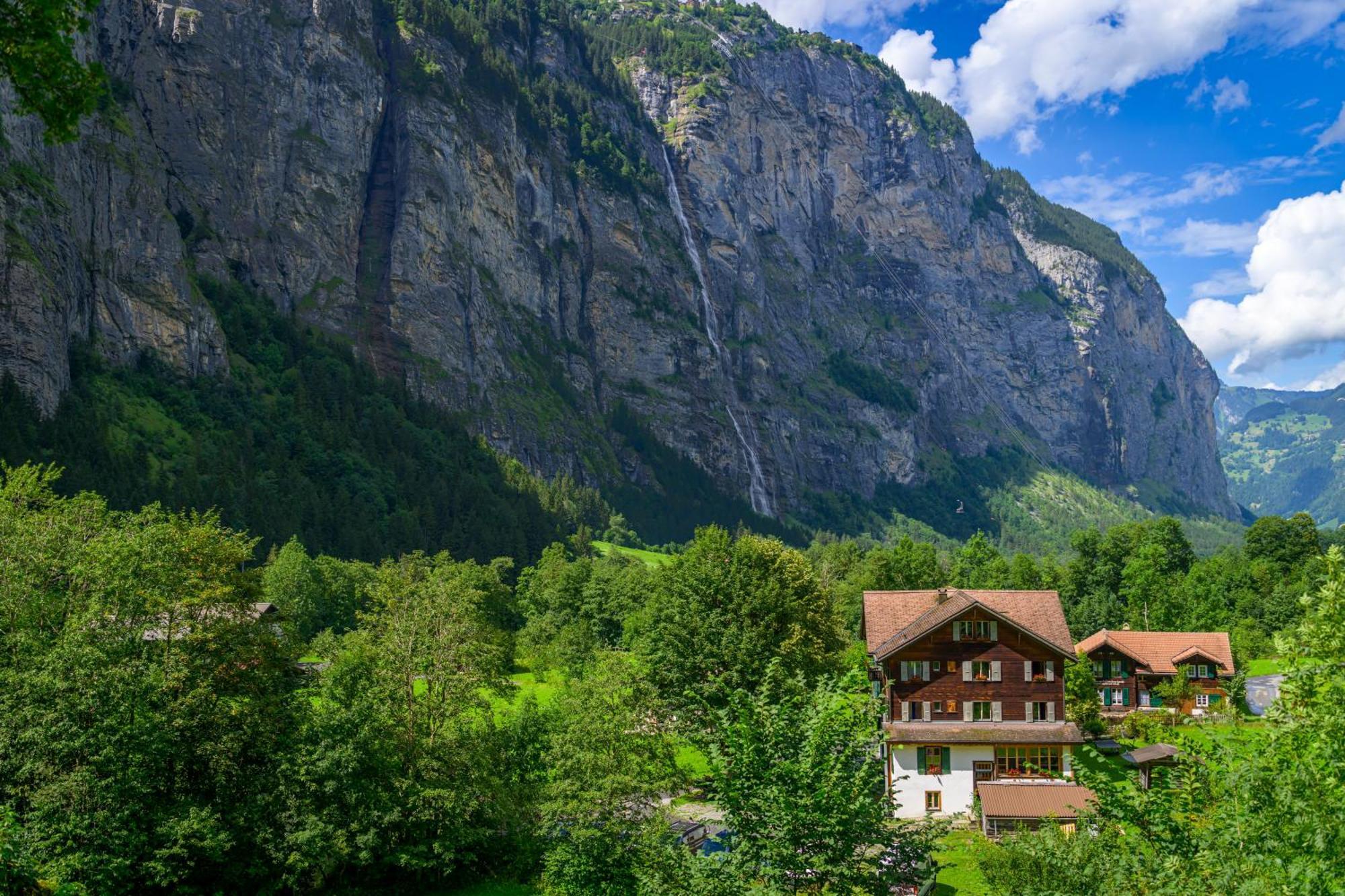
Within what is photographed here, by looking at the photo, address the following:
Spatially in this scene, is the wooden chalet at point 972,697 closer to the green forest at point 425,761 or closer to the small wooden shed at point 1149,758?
A: the small wooden shed at point 1149,758

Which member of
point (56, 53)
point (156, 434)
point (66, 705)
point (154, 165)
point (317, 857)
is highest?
point (154, 165)

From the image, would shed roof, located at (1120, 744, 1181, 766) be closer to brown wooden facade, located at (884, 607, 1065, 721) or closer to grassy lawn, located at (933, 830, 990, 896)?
brown wooden facade, located at (884, 607, 1065, 721)

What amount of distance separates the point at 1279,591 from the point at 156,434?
12800cm

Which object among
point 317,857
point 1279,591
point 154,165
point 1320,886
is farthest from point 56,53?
point 154,165

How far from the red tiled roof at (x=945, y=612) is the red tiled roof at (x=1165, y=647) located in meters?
22.2

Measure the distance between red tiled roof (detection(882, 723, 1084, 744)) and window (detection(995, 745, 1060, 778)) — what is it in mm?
676

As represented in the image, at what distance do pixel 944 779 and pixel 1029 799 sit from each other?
6029 millimetres

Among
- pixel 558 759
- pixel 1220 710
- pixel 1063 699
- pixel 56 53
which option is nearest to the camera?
pixel 56 53

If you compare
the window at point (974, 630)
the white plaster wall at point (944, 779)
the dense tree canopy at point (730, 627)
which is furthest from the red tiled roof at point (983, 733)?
the dense tree canopy at point (730, 627)

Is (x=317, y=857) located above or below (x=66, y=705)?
below

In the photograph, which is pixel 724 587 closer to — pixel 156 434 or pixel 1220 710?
pixel 1220 710

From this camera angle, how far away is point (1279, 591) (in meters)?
104

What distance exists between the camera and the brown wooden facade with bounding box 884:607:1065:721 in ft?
174

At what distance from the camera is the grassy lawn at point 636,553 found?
164 m
